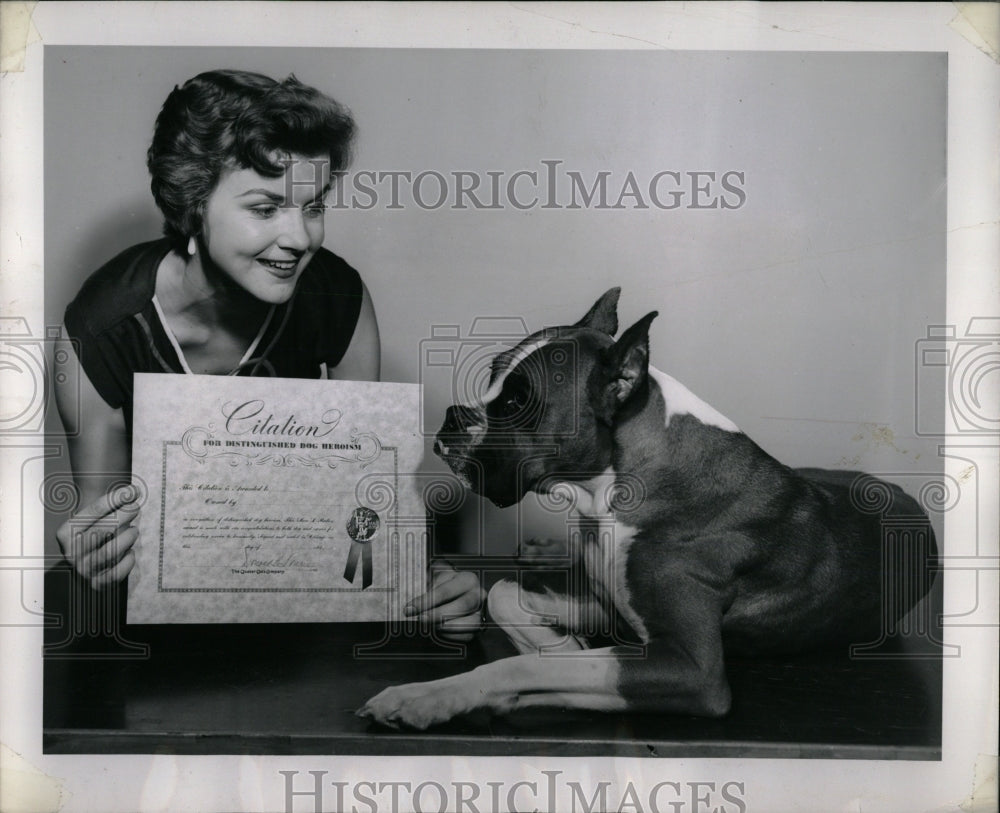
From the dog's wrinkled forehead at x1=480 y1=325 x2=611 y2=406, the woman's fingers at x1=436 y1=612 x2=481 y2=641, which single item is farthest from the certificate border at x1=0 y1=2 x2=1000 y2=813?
the woman's fingers at x1=436 y1=612 x2=481 y2=641

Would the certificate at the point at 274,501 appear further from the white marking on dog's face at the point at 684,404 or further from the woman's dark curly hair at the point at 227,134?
the white marking on dog's face at the point at 684,404

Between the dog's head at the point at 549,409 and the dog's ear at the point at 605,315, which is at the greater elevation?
the dog's ear at the point at 605,315

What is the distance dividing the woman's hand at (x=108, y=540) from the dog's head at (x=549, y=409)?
2.04 ft

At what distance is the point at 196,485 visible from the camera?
5.38 feet

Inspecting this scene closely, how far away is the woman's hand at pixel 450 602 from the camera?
163 centimetres

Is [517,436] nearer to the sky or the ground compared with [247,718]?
nearer to the sky

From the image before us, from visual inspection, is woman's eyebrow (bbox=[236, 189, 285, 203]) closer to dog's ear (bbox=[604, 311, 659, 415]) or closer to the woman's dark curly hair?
the woman's dark curly hair

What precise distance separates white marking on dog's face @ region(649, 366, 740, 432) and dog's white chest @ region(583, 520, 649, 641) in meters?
0.24

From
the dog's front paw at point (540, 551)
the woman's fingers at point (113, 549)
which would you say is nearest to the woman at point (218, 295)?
the woman's fingers at point (113, 549)

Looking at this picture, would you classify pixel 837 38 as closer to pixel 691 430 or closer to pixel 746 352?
pixel 746 352

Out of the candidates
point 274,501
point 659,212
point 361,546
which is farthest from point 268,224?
point 659,212

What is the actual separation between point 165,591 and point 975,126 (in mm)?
1797

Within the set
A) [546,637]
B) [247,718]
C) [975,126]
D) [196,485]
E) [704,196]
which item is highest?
[975,126]

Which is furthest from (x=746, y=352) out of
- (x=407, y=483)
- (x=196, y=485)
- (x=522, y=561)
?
(x=196, y=485)
